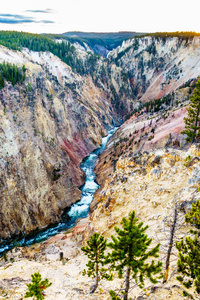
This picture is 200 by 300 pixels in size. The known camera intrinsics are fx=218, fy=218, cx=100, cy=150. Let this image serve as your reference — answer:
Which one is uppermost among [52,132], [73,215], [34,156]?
[52,132]

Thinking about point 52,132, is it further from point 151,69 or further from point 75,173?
point 151,69

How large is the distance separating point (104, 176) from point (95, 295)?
3713 centimetres

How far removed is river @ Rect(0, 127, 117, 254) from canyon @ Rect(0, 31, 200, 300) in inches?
50.7

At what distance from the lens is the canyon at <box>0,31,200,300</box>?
55.0 ft

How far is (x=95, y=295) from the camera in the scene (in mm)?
12625

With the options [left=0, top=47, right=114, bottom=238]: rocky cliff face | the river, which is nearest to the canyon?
[left=0, top=47, right=114, bottom=238]: rocky cliff face

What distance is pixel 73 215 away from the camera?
4159 centimetres

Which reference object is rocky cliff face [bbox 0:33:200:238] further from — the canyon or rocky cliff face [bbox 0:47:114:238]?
the canyon

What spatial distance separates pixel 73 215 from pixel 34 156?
13476mm

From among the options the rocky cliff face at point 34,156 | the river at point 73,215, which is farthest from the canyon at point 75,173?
the river at point 73,215

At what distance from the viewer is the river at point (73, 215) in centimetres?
3386

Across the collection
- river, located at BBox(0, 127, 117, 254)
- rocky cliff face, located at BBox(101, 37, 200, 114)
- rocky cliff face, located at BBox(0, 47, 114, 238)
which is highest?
rocky cliff face, located at BBox(101, 37, 200, 114)

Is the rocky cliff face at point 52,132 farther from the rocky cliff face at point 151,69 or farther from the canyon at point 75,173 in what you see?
the rocky cliff face at point 151,69

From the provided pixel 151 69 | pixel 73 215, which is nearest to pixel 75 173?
pixel 73 215
